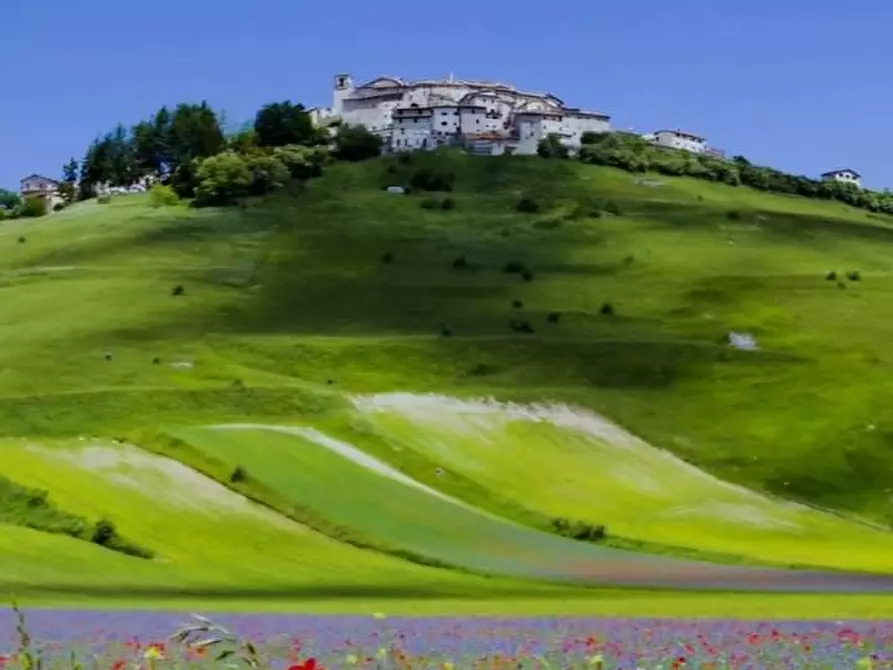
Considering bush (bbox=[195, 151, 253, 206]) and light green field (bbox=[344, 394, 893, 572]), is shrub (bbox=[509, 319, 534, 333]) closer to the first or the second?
light green field (bbox=[344, 394, 893, 572])

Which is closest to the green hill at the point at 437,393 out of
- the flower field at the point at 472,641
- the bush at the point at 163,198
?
the bush at the point at 163,198

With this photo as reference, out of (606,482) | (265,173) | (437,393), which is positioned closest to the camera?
(606,482)

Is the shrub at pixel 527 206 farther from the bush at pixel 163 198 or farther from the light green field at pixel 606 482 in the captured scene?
the light green field at pixel 606 482

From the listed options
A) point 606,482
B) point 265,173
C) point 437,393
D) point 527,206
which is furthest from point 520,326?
point 265,173

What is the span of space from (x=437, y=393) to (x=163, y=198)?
331 ft

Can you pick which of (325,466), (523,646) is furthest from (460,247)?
(523,646)

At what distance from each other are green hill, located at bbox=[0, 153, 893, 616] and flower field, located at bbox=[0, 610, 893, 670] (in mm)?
13108

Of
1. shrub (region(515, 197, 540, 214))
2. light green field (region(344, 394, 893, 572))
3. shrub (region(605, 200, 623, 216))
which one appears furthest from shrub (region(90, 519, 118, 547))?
shrub (region(605, 200, 623, 216))

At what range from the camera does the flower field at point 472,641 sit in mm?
24328

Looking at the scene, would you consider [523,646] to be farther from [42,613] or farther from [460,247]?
[460,247]

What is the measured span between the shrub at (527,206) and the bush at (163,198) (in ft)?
134

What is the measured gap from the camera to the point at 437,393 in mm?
97188

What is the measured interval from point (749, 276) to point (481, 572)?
9541 cm

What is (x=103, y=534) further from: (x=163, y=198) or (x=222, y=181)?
(x=163, y=198)
